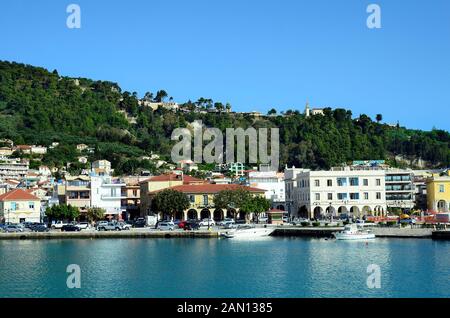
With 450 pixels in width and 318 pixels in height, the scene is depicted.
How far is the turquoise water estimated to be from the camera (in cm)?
3359

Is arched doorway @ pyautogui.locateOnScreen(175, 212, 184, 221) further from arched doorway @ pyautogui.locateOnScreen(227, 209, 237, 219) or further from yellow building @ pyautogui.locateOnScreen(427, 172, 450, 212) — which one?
yellow building @ pyautogui.locateOnScreen(427, 172, 450, 212)

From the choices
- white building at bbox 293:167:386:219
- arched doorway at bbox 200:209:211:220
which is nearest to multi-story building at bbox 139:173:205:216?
arched doorway at bbox 200:209:211:220

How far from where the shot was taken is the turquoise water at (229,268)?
33.6 meters

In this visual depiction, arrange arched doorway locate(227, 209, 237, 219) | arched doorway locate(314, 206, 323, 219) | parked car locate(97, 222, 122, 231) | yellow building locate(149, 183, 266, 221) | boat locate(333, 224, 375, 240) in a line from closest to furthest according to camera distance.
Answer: boat locate(333, 224, 375, 240), parked car locate(97, 222, 122, 231), arched doorway locate(314, 206, 323, 219), arched doorway locate(227, 209, 237, 219), yellow building locate(149, 183, 266, 221)

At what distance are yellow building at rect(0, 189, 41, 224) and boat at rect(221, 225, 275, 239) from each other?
21.9m

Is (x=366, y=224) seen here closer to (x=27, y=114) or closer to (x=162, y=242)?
(x=162, y=242)

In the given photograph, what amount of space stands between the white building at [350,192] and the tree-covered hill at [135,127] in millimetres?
44608

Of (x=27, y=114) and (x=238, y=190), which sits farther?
(x=27, y=114)
